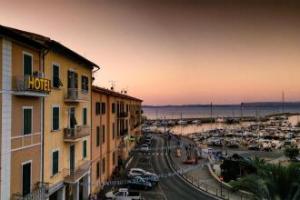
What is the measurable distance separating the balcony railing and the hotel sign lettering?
19.6 feet

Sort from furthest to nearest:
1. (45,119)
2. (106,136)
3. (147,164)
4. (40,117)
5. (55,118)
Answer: (147,164) < (106,136) < (55,118) < (45,119) < (40,117)

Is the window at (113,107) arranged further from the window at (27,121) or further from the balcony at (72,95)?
the window at (27,121)

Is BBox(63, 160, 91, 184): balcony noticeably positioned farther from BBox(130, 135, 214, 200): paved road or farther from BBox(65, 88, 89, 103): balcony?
BBox(130, 135, 214, 200): paved road

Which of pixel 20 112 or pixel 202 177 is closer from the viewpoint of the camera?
pixel 20 112

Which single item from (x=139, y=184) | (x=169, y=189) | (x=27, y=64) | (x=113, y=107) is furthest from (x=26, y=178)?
(x=113, y=107)

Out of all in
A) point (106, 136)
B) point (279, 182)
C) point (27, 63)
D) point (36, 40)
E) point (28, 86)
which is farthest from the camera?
point (106, 136)

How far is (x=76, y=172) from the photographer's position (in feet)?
92.8

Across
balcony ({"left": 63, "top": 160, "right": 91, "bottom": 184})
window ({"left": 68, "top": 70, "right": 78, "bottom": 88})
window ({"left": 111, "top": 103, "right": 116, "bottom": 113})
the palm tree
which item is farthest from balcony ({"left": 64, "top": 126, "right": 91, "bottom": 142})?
window ({"left": 111, "top": 103, "right": 116, "bottom": 113})

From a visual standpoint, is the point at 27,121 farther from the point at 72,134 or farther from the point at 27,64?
the point at 72,134

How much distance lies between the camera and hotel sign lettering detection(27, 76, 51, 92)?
61.7ft

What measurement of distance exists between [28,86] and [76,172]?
462 inches

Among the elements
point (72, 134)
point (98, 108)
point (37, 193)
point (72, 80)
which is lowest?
point (37, 193)

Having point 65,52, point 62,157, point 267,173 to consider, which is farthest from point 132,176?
point 267,173

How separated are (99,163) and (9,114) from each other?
2166 centimetres
